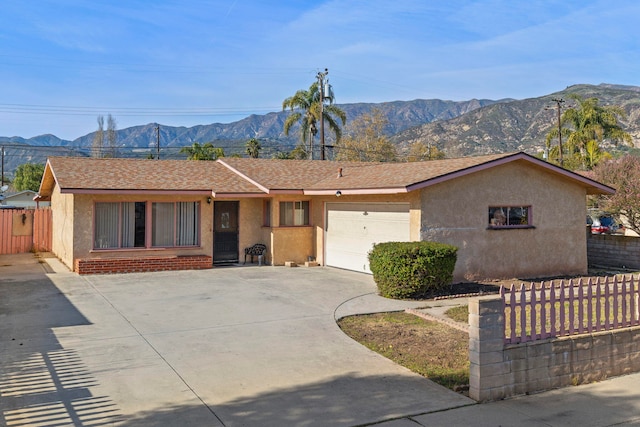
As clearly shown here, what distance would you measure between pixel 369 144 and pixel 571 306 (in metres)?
47.3

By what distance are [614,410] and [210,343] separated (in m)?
5.63

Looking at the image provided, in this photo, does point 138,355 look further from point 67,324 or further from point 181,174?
point 181,174

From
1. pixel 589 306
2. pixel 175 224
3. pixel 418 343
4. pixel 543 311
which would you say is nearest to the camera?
pixel 543 311

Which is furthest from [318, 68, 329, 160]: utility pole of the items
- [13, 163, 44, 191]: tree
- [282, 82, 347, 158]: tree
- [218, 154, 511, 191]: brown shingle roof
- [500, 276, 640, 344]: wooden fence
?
[13, 163, 44, 191]: tree

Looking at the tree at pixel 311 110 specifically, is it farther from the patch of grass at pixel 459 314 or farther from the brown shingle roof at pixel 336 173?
the patch of grass at pixel 459 314

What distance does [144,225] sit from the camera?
56.4ft

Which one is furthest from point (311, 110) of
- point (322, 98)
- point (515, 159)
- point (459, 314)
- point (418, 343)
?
point (418, 343)

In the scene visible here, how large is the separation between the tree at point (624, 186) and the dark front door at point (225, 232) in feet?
45.3

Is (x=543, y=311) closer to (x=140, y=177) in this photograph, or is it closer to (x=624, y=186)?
(x=140, y=177)

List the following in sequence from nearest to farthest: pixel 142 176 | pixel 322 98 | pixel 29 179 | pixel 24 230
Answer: pixel 142 176 → pixel 24 230 → pixel 322 98 → pixel 29 179

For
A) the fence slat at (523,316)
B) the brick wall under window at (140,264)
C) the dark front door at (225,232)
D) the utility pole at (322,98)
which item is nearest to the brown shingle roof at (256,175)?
the dark front door at (225,232)

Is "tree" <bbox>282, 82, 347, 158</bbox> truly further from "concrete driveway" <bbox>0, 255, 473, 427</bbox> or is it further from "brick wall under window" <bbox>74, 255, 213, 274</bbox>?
"concrete driveway" <bbox>0, 255, 473, 427</bbox>

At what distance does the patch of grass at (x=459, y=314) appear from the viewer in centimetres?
1010

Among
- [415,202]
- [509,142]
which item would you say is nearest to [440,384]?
[415,202]
